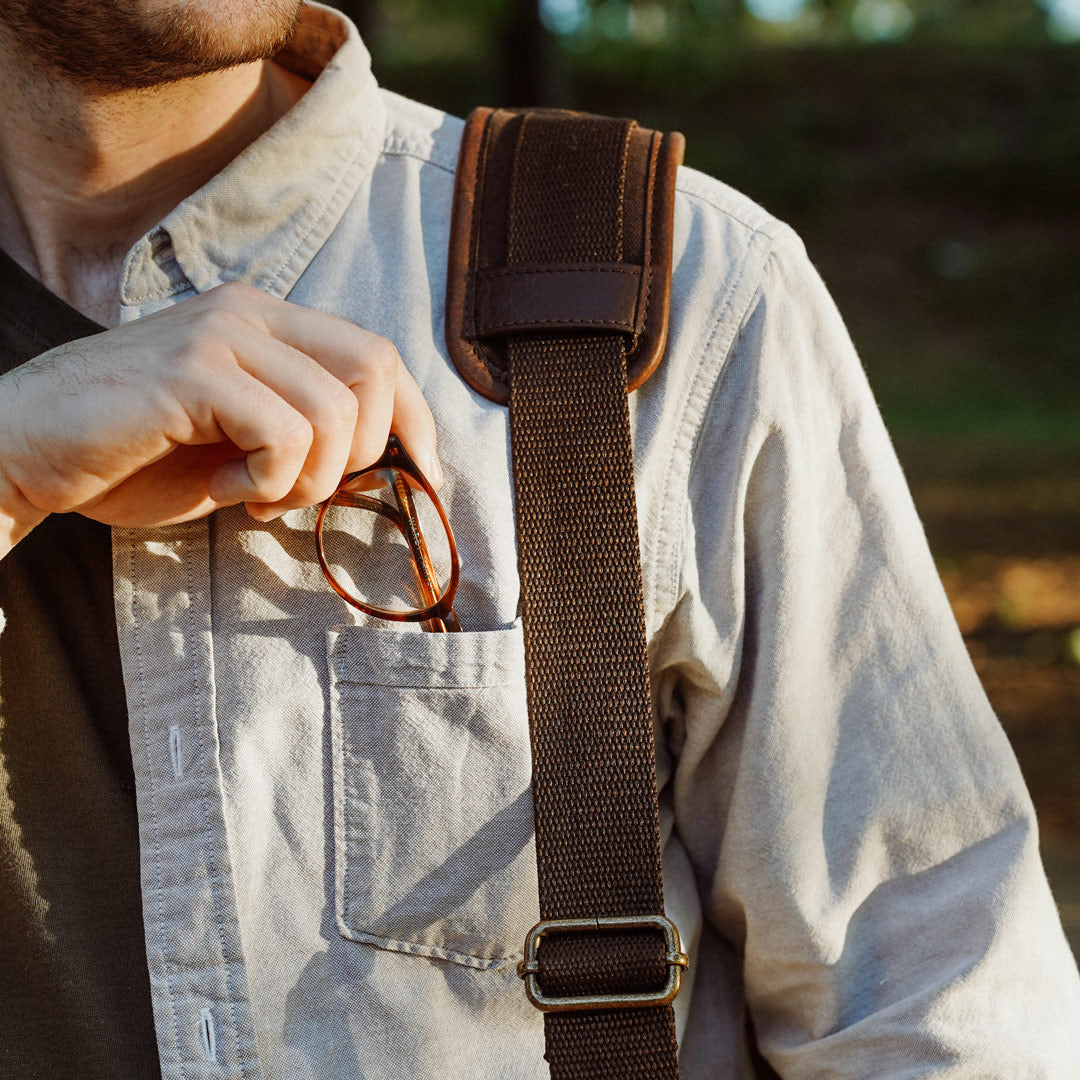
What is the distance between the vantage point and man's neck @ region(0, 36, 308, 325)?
4.92 ft

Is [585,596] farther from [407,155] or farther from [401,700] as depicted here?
[407,155]

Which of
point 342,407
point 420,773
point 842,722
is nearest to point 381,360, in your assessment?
point 342,407

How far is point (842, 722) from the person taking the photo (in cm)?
138

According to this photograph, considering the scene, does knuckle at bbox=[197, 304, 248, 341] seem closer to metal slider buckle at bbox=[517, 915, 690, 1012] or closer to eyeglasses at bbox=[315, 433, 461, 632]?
eyeglasses at bbox=[315, 433, 461, 632]

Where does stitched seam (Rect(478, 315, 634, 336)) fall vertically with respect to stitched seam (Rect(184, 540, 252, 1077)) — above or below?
above

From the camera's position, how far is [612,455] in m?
1.27

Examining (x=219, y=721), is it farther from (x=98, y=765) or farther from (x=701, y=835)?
(x=701, y=835)

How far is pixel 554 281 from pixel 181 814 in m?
0.68

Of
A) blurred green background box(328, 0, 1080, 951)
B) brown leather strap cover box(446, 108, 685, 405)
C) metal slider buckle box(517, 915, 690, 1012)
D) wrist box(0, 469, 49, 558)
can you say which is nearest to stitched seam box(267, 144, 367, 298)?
brown leather strap cover box(446, 108, 685, 405)

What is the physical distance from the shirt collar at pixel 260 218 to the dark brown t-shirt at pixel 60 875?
359mm

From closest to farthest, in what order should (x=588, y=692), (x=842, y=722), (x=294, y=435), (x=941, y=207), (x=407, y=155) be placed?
(x=294, y=435) < (x=588, y=692) < (x=842, y=722) < (x=407, y=155) < (x=941, y=207)

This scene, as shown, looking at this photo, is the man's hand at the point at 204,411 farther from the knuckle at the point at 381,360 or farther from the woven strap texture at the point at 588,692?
the woven strap texture at the point at 588,692

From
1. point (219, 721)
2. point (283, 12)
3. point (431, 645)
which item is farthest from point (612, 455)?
point (283, 12)

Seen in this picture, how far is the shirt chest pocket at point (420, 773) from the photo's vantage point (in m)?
1.29
